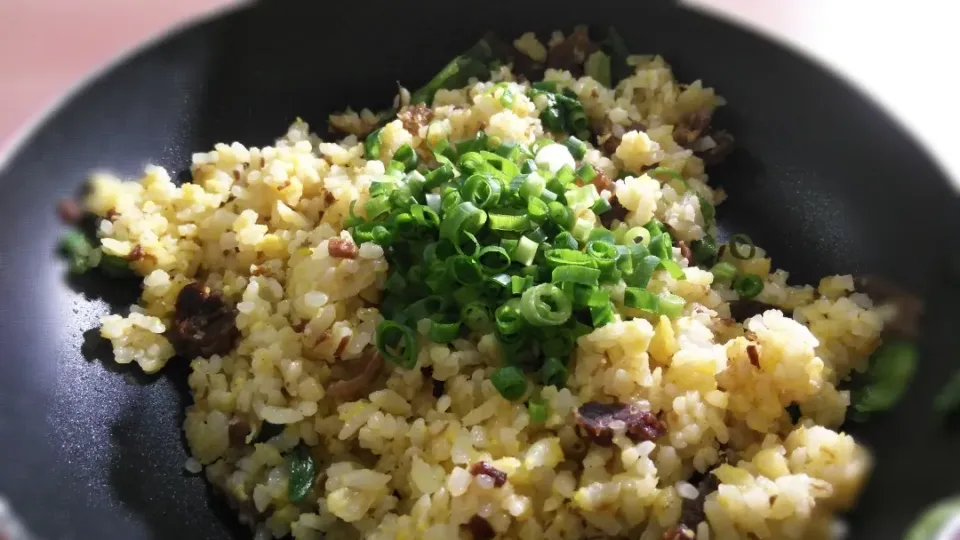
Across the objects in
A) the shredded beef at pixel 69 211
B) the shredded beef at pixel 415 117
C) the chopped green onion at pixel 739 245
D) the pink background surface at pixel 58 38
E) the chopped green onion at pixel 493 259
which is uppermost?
the chopped green onion at pixel 739 245

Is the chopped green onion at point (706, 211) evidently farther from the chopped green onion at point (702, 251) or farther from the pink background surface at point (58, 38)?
the pink background surface at point (58, 38)

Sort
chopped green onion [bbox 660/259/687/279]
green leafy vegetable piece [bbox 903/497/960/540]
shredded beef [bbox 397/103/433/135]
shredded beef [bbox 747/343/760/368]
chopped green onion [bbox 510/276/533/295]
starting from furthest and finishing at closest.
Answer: shredded beef [bbox 397/103/433/135]
chopped green onion [bbox 660/259/687/279]
chopped green onion [bbox 510/276/533/295]
shredded beef [bbox 747/343/760/368]
green leafy vegetable piece [bbox 903/497/960/540]

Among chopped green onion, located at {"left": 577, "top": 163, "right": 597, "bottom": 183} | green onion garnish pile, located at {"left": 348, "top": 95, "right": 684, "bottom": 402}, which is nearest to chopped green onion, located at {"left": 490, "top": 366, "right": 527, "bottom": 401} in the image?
green onion garnish pile, located at {"left": 348, "top": 95, "right": 684, "bottom": 402}

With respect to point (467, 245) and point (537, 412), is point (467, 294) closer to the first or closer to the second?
point (467, 245)

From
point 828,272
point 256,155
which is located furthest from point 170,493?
point 828,272

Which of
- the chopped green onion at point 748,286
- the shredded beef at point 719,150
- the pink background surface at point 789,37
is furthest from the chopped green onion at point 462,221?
the pink background surface at point 789,37

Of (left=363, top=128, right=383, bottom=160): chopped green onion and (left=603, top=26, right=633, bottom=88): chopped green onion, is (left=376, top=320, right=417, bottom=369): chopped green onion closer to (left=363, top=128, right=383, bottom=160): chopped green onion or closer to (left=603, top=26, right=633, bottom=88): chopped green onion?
(left=363, top=128, right=383, bottom=160): chopped green onion
